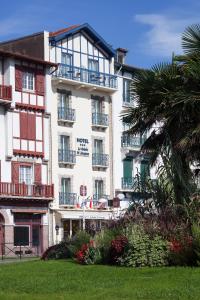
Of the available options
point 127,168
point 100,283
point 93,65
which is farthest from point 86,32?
point 100,283

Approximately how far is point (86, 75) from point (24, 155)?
8.05m

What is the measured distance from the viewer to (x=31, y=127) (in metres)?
46.0

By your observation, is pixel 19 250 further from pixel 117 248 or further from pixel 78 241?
pixel 117 248

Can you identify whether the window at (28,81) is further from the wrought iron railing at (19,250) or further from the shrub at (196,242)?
the shrub at (196,242)

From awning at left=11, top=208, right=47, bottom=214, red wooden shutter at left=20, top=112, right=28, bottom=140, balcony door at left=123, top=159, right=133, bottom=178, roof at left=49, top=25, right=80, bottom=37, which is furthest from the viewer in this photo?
balcony door at left=123, top=159, right=133, bottom=178

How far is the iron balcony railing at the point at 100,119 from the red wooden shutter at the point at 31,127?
228 inches

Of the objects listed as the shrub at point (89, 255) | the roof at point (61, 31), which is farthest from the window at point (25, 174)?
the shrub at point (89, 255)

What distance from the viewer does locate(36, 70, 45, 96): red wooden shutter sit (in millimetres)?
46469

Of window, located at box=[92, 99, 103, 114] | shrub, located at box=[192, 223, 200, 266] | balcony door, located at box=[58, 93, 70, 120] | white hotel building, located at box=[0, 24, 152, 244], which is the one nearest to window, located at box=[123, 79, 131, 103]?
white hotel building, located at box=[0, 24, 152, 244]

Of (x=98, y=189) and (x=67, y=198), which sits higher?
(x=98, y=189)

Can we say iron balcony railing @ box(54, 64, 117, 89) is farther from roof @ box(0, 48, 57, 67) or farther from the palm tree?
the palm tree

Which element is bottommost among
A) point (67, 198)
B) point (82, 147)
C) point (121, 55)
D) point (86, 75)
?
point (67, 198)

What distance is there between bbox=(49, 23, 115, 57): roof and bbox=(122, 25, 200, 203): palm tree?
21.8 m

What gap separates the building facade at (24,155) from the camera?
44.2 m
